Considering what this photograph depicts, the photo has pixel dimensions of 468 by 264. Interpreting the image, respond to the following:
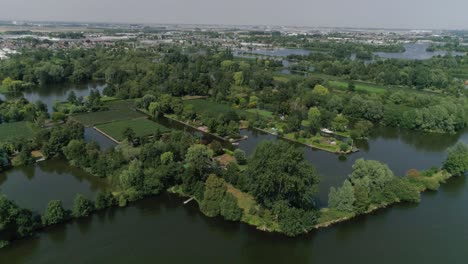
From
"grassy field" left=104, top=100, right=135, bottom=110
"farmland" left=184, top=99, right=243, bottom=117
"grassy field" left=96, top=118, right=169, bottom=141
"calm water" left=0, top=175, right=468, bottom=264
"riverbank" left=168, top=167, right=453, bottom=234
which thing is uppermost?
"farmland" left=184, top=99, right=243, bottom=117

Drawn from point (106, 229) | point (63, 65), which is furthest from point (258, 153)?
point (63, 65)

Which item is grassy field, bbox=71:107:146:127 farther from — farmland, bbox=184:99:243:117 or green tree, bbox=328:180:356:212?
green tree, bbox=328:180:356:212

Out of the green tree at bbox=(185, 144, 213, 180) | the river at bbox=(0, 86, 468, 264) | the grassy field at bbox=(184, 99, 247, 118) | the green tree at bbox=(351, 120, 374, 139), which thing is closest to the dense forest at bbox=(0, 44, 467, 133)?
the grassy field at bbox=(184, 99, 247, 118)

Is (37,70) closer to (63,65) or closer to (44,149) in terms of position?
(63,65)

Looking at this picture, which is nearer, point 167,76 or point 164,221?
point 164,221

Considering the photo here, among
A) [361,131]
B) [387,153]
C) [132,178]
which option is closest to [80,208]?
[132,178]

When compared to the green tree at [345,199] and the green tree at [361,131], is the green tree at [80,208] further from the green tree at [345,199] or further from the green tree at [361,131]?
the green tree at [361,131]

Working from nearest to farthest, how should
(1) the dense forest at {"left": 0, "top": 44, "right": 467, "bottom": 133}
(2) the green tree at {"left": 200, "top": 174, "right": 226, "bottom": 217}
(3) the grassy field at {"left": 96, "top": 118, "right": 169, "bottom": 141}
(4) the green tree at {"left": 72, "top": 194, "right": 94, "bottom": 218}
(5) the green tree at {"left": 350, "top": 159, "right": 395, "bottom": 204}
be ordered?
(4) the green tree at {"left": 72, "top": 194, "right": 94, "bottom": 218} < (2) the green tree at {"left": 200, "top": 174, "right": 226, "bottom": 217} < (5) the green tree at {"left": 350, "top": 159, "right": 395, "bottom": 204} < (3) the grassy field at {"left": 96, "top": 118, "right": 169, "bottom": 141} < (1) the dense forest at {"left": 0, "top": 44, "right": 467, "bottom": 133}
